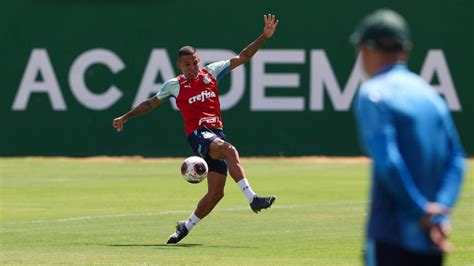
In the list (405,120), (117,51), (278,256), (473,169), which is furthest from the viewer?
(117,51)

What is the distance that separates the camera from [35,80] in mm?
31188

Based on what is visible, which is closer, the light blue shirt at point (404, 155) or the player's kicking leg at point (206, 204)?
the light blue shirt at point (404, 155)

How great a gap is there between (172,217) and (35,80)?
553 inches

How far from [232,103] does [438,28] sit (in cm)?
554

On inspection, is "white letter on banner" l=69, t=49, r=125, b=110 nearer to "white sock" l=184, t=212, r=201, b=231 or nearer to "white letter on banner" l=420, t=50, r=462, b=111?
"white letter on banner" l=420, t=50, r=462, b=111

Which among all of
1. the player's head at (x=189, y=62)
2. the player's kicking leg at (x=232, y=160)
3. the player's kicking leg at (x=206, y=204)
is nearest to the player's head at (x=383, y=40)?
the player's kicking leg at (x=232, y=160)

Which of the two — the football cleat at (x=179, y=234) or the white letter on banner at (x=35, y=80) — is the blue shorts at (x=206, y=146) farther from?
the white letter on banner at (x=35, y=80)

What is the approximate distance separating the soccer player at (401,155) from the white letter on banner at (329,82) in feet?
83.1

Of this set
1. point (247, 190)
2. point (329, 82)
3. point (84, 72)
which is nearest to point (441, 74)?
point (329, 82)

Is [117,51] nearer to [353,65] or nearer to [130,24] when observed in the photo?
[130,24]

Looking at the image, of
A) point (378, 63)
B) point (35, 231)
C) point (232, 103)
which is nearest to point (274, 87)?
point (232, 103)

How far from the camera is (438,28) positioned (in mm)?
31656

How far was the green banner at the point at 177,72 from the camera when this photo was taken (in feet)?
103

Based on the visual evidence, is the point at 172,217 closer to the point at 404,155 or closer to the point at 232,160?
the point at 232,160
